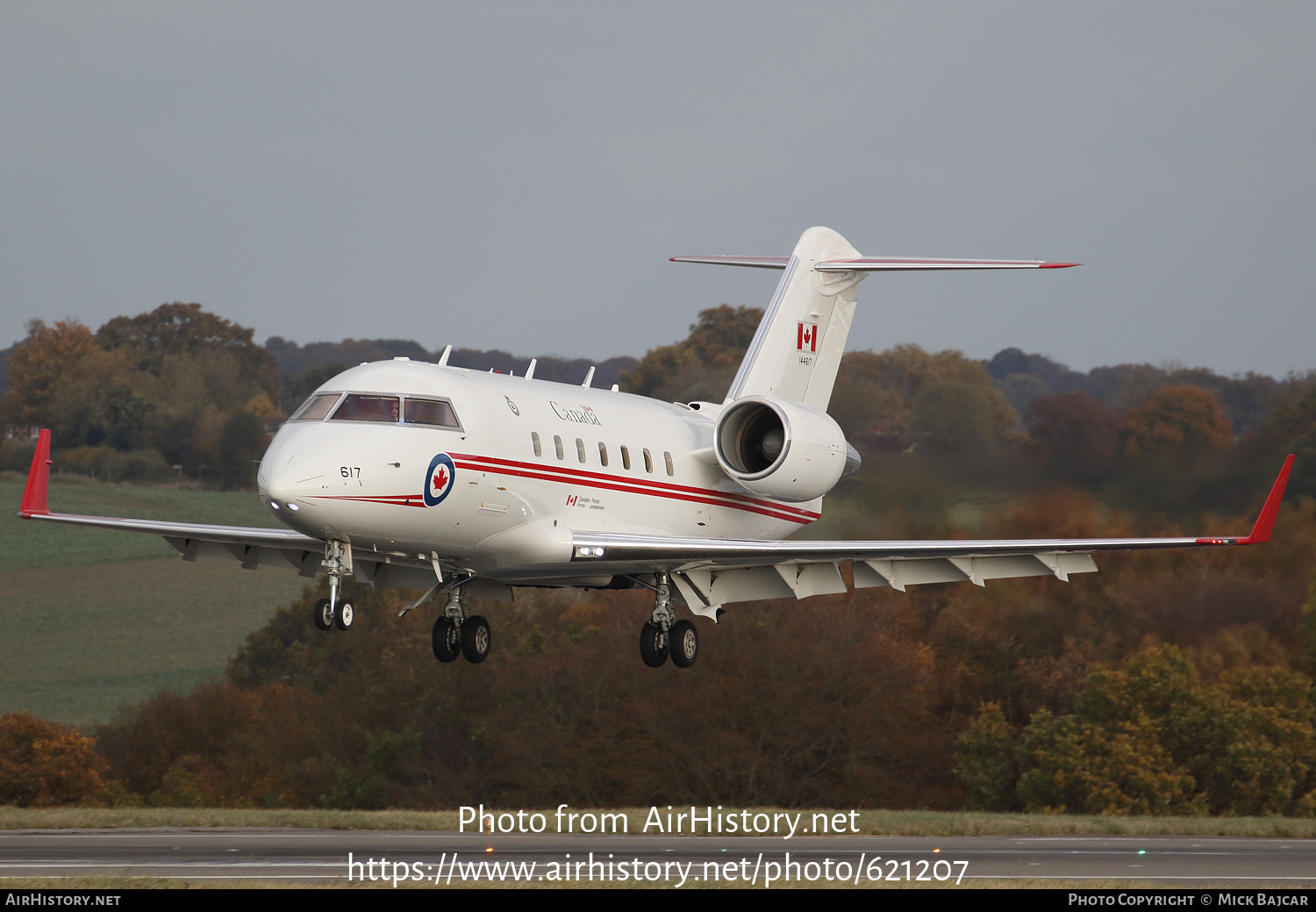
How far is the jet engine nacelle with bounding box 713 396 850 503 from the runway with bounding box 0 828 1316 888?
5418 millimetres

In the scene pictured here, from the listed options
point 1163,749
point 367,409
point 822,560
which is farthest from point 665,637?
point 1163,749

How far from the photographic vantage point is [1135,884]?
1875cm

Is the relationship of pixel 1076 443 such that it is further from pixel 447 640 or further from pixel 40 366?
pixel 40 366

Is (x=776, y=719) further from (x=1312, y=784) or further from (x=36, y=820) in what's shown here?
(x=36, y=820)

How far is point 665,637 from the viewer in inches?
901

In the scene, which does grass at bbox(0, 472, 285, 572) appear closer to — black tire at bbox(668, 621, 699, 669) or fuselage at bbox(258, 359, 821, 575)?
black tire at bbox(668, 621, 699, 669)

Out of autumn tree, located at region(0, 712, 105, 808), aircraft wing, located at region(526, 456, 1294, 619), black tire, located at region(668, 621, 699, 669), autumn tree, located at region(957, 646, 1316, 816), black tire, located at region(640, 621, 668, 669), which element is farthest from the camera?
autumn tree, located at region(0, 712, 105, 808)

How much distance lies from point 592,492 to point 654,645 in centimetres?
279

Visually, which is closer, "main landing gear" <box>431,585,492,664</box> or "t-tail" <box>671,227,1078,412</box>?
"main landing gear" <box>431,585,492,664</box>

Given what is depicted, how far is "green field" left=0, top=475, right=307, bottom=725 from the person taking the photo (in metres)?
57.8

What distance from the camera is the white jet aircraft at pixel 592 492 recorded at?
18.7 metres

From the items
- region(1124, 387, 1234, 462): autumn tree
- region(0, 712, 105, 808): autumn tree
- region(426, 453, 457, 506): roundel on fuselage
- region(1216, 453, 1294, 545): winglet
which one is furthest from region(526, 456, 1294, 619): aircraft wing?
region(0, 712, 105, 808): autumn tree

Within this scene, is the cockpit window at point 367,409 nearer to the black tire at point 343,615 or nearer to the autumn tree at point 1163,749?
the black tire at point 343,615
